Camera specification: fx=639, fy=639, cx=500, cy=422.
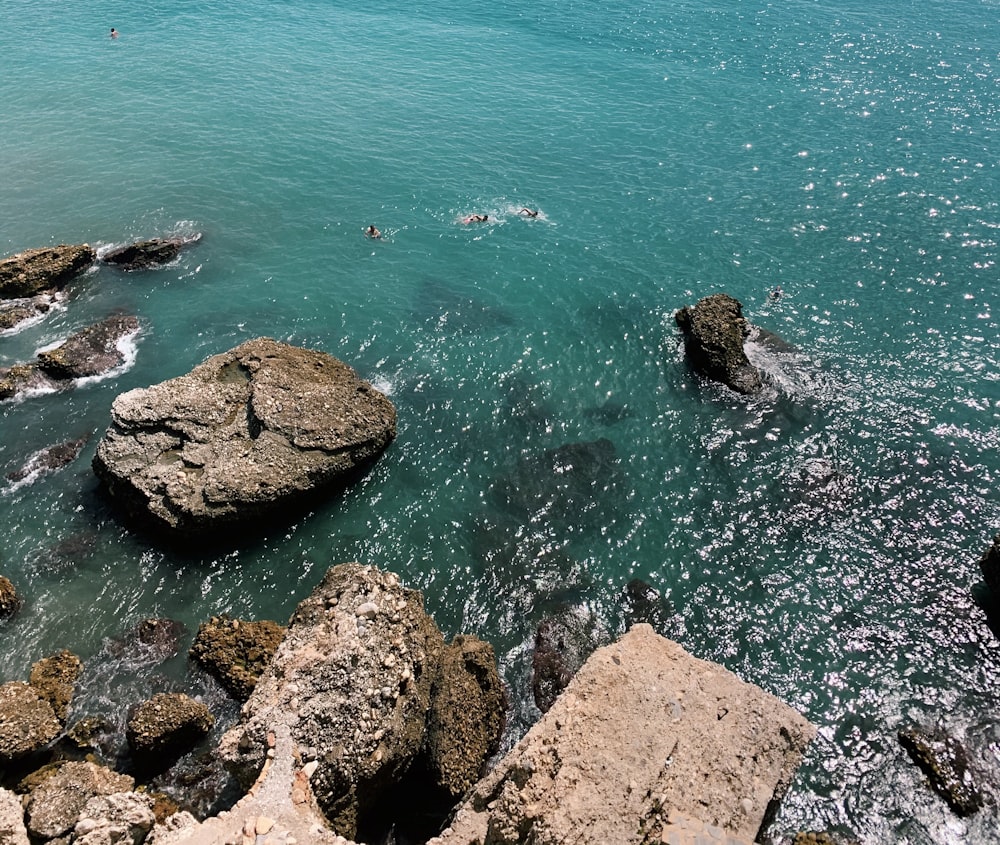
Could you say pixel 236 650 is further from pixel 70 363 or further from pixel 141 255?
pixel 141 255

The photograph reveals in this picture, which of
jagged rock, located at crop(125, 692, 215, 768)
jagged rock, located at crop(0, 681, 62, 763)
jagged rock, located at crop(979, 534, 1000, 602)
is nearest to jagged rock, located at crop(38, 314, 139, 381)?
jagged rock, located at crop(0, 681, 62, 763)

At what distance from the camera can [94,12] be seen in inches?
3354

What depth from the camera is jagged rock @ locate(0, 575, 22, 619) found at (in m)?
24.2

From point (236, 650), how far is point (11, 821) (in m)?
7.19

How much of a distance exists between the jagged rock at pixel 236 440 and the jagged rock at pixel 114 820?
34.8ft

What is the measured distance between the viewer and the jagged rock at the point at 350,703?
17484 millimetres

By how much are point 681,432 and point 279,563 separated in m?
19.4

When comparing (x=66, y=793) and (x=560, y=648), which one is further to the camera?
(x=560, y=648)

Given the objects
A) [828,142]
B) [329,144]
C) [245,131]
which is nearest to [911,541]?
[828,142]

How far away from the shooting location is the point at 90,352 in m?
35.3

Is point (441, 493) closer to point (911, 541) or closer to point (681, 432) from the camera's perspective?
point (681, 432)

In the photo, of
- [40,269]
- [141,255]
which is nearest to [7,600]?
[40,269]

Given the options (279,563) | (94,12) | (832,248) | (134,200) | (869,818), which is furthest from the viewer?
(94,12)

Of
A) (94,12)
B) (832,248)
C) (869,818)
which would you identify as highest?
(94,12)
